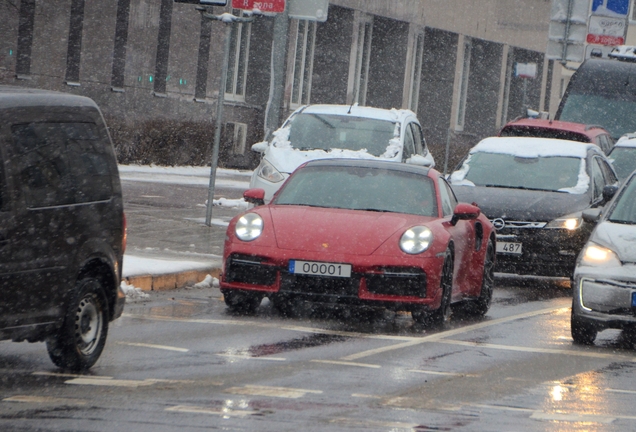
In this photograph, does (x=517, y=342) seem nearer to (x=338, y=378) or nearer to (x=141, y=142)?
(x=338, y=378)

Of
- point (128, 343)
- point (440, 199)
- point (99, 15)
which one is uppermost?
point (99, 15)

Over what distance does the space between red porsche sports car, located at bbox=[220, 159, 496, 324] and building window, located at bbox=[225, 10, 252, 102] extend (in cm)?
2338

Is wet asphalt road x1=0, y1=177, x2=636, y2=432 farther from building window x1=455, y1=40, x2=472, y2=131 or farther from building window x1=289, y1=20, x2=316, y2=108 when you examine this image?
building window x1=455, y1=40, x2=472, y2=131

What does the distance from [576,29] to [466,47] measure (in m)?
13.9

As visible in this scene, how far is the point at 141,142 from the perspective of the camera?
27.6m

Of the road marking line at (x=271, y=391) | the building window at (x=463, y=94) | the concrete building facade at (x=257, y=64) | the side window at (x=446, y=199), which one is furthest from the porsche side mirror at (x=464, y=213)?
the building window at (x=463, y=94)

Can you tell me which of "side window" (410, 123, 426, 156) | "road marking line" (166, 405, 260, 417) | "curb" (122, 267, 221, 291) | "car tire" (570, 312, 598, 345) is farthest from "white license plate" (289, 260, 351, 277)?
"side window" (410, 123, 426, 156)

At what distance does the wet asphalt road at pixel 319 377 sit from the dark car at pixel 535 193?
2890mm

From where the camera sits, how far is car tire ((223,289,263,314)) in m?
11.3

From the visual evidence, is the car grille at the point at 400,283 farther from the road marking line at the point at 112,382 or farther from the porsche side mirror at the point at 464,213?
the road marking line at the point at 112,382

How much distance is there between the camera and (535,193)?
15.7 m

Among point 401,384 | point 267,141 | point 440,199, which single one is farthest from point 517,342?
point 267,141

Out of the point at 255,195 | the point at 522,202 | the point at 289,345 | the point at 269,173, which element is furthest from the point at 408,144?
the point at 289,345

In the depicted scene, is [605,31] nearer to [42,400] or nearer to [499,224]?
[499,224]
